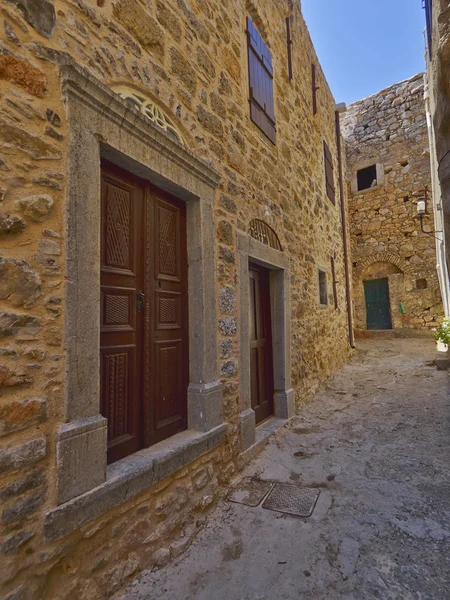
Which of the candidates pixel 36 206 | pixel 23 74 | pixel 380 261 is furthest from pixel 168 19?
pixel 380 261

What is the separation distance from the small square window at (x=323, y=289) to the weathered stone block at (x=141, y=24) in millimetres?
4460

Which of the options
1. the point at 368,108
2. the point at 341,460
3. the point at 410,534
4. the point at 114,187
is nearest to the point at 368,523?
the point at 410,534

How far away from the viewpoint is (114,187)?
1.99m

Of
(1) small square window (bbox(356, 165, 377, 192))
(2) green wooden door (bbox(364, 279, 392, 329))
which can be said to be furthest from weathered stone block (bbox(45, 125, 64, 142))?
(1) small square window (bbox(356, 165, 377, 192))

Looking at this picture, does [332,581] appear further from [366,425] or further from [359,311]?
[359,311]

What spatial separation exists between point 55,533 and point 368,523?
183 centimetres

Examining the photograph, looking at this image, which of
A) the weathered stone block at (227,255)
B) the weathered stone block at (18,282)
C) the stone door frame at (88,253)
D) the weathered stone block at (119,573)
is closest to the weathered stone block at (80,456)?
the stone door frame at (88,253)

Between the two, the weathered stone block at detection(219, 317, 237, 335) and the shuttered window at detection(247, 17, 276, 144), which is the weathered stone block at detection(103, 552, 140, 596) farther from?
the shuttered window at detection(247, 17, 276, 144)

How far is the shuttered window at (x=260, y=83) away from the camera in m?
3.57

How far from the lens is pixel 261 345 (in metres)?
3.92

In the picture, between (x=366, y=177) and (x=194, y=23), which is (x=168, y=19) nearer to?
(x=194, y=23)

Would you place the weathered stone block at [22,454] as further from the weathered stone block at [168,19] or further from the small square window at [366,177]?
the small square window at [366,177]

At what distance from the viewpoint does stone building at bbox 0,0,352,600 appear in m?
1.35

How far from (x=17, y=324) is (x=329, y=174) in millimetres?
6904
